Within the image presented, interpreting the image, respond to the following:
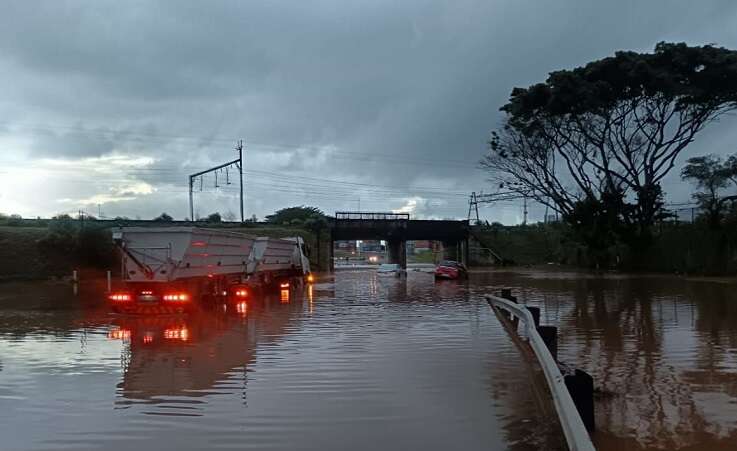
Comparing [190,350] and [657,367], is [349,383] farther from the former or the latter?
[657,367]

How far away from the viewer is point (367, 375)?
33.0 ft

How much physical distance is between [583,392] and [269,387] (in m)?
4.44

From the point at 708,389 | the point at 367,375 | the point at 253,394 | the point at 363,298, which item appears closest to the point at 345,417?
the point at 253,394

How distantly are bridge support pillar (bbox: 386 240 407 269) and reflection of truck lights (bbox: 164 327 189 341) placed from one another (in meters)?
68.3

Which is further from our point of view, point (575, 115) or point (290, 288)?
point (575, 115)

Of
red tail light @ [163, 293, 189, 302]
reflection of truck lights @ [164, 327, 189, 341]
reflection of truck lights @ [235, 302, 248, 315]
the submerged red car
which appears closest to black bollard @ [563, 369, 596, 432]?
reflection of truck lights @ [164, 327, 189, 341]

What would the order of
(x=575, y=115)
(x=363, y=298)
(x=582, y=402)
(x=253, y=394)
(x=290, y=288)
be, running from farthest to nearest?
1. (x=575, y=115)
2. (x=290, y=288)
3. (x=363, y=298)
4. (x=253, y=394)
5. (x=582, y=402)

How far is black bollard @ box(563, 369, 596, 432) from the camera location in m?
6.40

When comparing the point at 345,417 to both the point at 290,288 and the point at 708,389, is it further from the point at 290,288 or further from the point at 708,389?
the point at 290,288

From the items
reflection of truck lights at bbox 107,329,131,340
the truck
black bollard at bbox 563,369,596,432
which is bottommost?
reflection of truck lights at bbox 107,329,131,340

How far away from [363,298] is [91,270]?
30.6m

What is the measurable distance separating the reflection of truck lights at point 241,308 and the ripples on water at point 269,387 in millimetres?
4169

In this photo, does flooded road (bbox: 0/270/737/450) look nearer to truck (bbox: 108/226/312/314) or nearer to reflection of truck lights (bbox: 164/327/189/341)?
reflection of truck lights (bbox: 164/327/189/341)

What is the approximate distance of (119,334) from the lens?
50.9 feet
